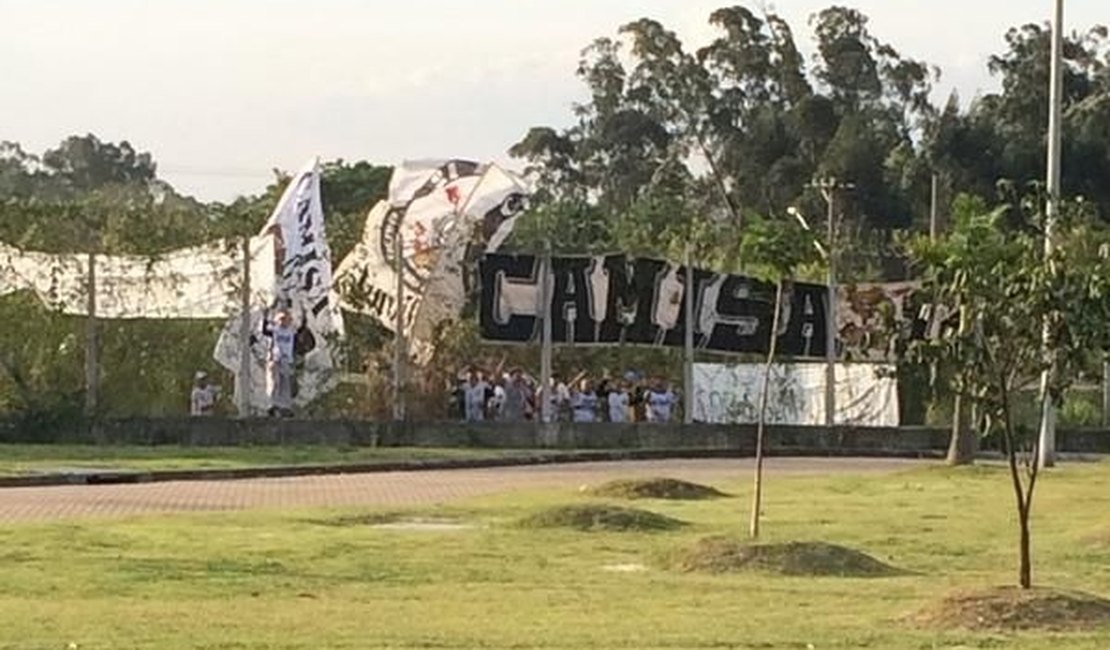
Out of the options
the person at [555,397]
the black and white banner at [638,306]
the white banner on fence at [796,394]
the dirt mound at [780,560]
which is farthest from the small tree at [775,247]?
the white banner on fence at [796,394]

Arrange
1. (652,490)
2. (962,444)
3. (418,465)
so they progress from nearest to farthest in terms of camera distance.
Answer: (652,490)
(418,465)
(962,444)

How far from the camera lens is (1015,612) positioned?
14305 mm

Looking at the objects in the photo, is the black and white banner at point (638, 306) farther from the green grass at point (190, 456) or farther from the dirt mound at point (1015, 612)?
the dirt mound at point (1015, 612)

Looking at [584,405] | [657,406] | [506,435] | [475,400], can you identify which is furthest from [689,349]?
[475,400]

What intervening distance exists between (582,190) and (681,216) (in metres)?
15.3

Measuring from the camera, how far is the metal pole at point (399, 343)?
127 feet

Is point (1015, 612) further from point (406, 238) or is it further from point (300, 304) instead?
point (406, 238)

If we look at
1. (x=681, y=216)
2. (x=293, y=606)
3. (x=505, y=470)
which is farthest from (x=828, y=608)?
(x=681, y=216)

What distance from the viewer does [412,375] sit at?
40.0m

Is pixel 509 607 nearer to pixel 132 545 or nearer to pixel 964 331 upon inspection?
pixel 964 331

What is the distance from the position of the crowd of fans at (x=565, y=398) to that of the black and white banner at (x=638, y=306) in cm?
82

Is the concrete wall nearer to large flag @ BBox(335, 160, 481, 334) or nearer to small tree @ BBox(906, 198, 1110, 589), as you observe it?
large flag @ BBox(335, 160, 481, 334)

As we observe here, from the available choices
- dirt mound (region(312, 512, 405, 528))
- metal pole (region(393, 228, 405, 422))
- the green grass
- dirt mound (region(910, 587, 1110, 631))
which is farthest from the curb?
dirt mound (region(910, 587, 1110, 631))

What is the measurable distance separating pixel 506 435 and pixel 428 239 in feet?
14.9
